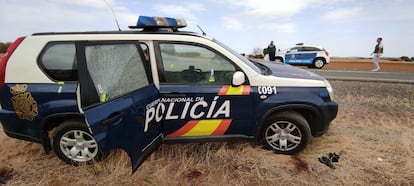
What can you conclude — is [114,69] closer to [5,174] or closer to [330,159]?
[5,174]

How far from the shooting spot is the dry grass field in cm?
294

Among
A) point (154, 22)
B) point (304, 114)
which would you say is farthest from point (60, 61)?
point (304, 114)

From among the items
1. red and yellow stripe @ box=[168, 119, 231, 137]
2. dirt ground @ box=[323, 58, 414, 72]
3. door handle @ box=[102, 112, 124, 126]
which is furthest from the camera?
dirt ground @ box=[323, 58, 414, 72]

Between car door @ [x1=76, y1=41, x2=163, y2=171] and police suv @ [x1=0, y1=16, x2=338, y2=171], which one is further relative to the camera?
police suv @ [x1=0, y1=16, x2=338, y2=171]

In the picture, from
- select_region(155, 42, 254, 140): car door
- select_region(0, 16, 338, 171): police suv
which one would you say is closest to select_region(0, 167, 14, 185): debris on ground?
select_region(0, 16, 338, 171): police suv

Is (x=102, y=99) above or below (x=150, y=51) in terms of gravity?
below

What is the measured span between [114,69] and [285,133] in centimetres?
230

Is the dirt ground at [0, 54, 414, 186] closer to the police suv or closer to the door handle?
the police suv

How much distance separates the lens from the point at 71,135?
3.16 metres

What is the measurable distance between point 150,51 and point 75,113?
115cm

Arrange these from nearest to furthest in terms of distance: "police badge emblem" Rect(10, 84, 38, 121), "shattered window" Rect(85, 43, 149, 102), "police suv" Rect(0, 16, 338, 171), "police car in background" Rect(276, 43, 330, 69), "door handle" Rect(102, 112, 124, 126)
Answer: "door handle" Rect(102, 112, 124, 126) < "shattered window" Rect(85, 43, 149, 102) < "police suv" Rect(0, 16, 338, 171) < "police badge emblem" Rect(10, 84, 38, 121) < "police car in background" Rect(276, 43, 330, 69)

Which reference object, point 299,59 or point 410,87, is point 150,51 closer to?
point 410,87

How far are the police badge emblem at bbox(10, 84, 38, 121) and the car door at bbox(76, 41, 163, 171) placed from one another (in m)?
0.89

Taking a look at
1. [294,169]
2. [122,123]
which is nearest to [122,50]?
[122,123]
